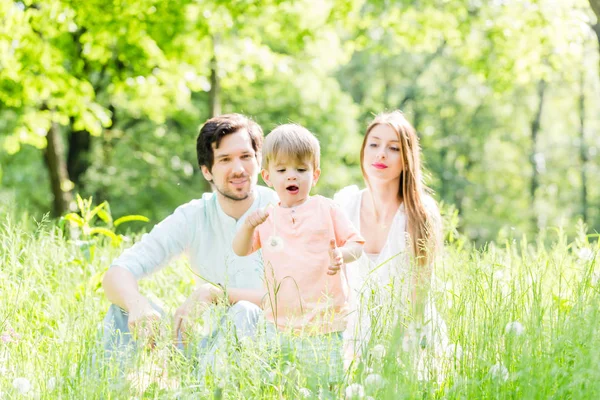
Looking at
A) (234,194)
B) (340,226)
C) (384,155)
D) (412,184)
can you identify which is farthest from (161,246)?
(412,184)

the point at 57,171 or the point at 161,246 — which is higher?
the point at 57,171

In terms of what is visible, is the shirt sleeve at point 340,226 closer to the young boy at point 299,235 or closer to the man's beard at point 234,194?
the young boy at point 299,235

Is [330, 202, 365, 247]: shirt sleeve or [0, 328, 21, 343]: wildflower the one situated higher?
[330, 202, 365, 247]: shirt sleeve

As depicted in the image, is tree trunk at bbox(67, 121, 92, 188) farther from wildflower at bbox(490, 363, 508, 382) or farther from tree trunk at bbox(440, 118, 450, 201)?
wildflower at bbox(490, 363, 508, 382)

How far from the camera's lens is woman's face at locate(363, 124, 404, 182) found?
4027 mm

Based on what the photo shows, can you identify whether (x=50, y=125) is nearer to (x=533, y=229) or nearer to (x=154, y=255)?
(x=154, y=255)

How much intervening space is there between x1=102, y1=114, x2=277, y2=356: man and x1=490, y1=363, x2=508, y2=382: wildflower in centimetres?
151

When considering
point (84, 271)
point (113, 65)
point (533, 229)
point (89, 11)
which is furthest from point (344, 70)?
point (84, 271)

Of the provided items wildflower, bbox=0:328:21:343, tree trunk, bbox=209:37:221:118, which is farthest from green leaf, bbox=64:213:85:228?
tree trunk, bbox=209:37:221:118

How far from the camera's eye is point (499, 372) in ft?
7.66

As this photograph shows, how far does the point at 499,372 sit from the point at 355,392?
493mm

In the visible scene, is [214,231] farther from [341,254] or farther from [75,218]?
[341,254]

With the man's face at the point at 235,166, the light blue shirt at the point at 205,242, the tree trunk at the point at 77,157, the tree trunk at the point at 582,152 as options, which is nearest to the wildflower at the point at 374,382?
the light blue shirt at the point at 205,242

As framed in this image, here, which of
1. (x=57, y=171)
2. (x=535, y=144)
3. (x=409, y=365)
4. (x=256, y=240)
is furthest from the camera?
(x=535, y=144)
